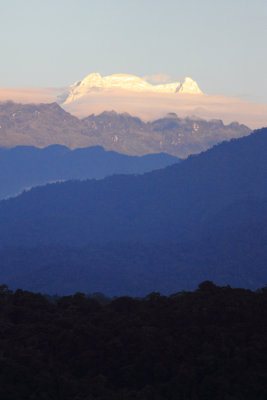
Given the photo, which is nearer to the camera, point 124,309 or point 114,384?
point 114,384

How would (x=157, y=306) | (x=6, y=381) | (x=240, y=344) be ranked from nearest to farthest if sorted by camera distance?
(x=6, y=381) → (x=240, y=344) → (x=157, y=306)

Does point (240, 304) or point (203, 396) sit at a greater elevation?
point (240, 304)

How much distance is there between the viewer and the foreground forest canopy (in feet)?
Result: 132

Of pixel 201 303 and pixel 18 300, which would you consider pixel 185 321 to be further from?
pixel 18 300

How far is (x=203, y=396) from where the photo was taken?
40.4 meters

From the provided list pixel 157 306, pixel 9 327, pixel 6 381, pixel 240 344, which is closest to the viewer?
pixel 6 381

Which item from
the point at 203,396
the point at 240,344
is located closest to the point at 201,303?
the point at 240,344

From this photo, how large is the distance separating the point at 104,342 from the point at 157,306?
6875 mm

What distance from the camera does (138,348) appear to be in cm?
4491

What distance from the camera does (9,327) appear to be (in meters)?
47.8

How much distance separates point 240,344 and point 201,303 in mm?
6893

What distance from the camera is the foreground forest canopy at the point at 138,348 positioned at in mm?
40344

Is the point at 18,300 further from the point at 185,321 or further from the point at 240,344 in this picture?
the point at 240,344

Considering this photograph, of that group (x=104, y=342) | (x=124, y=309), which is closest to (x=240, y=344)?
(x=104, y=342)
